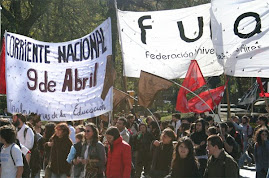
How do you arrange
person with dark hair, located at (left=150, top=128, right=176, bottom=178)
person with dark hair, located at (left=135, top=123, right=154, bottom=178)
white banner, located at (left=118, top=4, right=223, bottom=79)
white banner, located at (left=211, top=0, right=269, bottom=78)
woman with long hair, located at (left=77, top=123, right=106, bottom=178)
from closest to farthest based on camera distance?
1. woman with long hair, located at (left=77, top=123, right=106, bottom=178)
2. person with dark hair, located at (left=150, top=128, right=176, bottom=178)
3. person with dark hair, located at (left=135, top=123, right=154, bottom=178)
4. white banner, located at (left=211, top=0, right=269, bottom=78)
5. white banner, located at (left=118, top=4, right=223, bottom=79)

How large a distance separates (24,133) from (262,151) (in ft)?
13.4

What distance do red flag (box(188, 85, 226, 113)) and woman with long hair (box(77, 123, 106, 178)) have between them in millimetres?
3981

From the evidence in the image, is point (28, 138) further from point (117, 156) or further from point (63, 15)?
point (63, 15)

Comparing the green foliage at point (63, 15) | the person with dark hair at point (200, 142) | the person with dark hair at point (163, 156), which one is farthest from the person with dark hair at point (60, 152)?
the green foliage at point (63, 15)

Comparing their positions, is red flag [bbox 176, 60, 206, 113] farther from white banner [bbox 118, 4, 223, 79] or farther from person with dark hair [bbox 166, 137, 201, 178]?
person with dark hair [bbox 166, 137, 201, 178]

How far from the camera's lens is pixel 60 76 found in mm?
11500

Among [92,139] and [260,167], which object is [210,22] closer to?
[260,167]

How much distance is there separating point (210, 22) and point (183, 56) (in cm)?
109

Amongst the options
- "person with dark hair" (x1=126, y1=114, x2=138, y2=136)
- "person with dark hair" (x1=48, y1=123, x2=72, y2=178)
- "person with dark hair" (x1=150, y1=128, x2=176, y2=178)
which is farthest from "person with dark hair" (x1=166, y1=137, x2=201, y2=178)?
"person with dark hair" (x1=126, y1=114, x2=138, y2=136)

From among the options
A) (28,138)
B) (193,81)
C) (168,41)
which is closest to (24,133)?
(28,138)

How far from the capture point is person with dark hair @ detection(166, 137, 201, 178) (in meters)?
8.01

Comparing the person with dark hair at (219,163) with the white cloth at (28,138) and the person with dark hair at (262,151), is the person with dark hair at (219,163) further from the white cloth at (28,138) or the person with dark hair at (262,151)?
the white cloth at (28,138)

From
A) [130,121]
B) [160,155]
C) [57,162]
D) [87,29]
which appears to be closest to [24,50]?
[57,162]

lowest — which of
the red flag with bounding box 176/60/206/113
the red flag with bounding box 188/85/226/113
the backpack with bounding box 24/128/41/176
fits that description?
the backpack with bounding box 24/128/41/176
